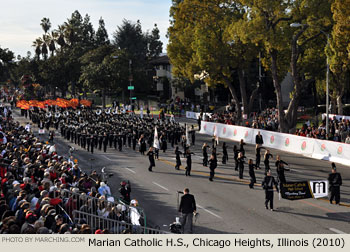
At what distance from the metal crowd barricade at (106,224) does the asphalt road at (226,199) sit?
7.41 ft

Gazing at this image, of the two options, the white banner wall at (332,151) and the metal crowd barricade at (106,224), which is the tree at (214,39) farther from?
the metal crowd barricade at (106,224)

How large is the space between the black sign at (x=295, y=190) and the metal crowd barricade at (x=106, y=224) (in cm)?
539

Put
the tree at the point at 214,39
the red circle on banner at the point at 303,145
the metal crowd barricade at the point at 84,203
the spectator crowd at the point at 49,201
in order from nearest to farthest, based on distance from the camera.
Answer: the spectator crowd at the point at 49,201 < the metal crowd barricade at the point at 84,203 < the red circle on banner at the point at 303,145 < the tree at the point at 214,39

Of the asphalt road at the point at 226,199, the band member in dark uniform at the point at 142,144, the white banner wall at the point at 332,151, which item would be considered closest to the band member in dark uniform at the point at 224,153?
the asphalt road at the point at 226,199

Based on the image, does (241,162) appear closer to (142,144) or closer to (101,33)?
(142,144)

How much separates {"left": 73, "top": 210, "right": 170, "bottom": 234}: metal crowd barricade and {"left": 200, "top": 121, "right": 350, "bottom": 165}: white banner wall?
15.1 metres

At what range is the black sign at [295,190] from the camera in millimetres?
15586

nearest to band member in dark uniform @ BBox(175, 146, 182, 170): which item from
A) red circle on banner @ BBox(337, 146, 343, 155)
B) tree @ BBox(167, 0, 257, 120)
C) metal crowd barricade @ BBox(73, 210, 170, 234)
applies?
red circle on banner @ BBox(337, 146, 343, 155)

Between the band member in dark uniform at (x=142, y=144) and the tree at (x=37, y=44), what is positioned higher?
the tree at (x=37, y=44)

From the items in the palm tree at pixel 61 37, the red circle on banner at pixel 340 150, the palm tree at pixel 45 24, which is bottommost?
the red circle on banner at pixel 340 150

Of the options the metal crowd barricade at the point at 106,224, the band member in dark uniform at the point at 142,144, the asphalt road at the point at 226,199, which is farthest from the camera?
the band member in dark uniform at the point at 142,144

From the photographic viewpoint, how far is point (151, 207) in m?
16.5

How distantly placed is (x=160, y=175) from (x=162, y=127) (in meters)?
10.5

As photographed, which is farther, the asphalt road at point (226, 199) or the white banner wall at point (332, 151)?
the white banner wall at point (332, 151)
